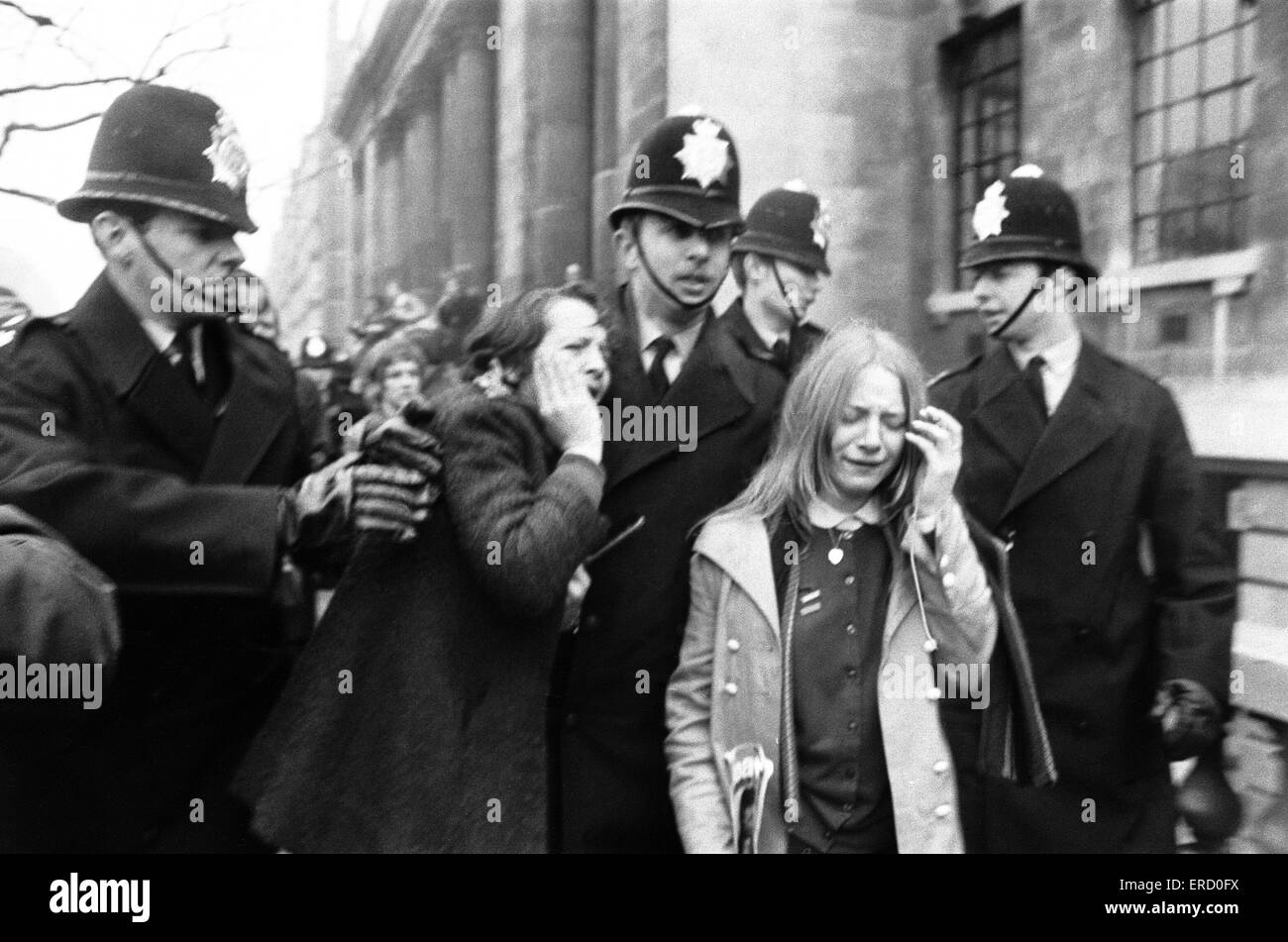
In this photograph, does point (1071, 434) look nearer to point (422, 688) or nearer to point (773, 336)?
point (773, 336)

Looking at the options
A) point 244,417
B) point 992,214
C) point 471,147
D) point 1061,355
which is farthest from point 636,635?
point 471,147

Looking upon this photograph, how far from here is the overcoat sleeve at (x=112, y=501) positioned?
2355 mm

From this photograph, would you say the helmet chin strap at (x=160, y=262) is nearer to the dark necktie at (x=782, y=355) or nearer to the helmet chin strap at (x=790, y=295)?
the dark necktie at (x=782, y=355)

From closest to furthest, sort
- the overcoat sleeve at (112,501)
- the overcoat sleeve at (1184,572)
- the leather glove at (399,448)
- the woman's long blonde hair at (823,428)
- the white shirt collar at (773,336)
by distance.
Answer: the overcoat sleeve at (112,501), the leather glove at (399,448), the woman's long blonde hair at (823,428), the overcoat sleeve at (1184,572), the white shirt collar at (773,336)

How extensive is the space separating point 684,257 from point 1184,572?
143cm

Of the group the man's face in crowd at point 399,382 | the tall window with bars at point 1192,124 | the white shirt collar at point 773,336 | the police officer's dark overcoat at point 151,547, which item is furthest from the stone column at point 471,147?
the police officer's dark overcoat at point 151,547

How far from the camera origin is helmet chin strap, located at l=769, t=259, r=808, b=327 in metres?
4.60

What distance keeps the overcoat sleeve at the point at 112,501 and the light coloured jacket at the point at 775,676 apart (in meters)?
0.91

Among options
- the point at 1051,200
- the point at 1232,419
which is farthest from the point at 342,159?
the point at 1232,419

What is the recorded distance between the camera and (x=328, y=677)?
2.56 metres

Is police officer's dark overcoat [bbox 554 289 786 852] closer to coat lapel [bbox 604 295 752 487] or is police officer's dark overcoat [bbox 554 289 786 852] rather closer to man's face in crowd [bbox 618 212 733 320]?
coat lapel [bbox 604 295 752 487]

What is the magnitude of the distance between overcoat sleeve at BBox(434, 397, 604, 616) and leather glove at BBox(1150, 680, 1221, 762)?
1.46 metres

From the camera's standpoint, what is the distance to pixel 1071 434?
3.41 meters

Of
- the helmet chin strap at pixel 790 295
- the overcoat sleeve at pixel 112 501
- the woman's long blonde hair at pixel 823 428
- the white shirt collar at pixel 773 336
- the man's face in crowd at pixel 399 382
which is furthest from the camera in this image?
the man's face in crowd at pixel 399 382
